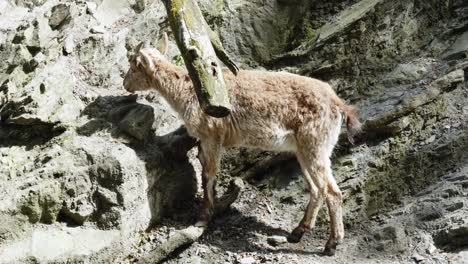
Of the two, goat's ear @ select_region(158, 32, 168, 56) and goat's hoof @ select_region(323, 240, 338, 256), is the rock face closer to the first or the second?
goat's hoof @ select_region(323, 240, 338, 256)

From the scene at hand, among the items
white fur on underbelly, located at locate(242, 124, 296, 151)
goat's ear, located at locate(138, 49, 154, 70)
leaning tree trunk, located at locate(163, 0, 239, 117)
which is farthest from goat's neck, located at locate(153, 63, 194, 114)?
leaning tree trunk, located at locate(163, 0, 239, 117)

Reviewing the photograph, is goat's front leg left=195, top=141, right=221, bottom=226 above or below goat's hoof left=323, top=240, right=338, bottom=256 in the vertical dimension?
above

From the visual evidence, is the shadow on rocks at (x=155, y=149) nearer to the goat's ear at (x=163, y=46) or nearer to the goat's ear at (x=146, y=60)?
the goat's ear at (x=146, y=60)

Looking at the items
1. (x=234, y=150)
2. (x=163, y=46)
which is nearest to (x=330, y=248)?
(x=234, y=150)

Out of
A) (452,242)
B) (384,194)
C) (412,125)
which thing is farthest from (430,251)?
(412,125)

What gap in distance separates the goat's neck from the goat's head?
0.36 ft

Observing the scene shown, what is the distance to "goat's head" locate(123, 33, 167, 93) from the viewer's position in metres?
7.69

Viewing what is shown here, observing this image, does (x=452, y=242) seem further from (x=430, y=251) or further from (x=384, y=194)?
(x=384, y=194)

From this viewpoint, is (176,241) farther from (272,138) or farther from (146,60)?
(146,60)

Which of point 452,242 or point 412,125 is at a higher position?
point 412,125

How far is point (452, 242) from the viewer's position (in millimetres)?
5949

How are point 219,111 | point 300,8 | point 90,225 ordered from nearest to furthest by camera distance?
point 219,111 < point 90,225 < point 300,8

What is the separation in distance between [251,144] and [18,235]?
2.92 metres

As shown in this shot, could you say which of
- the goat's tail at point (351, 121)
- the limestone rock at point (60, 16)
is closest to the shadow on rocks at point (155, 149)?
the limestone rock at point (60, 16)
